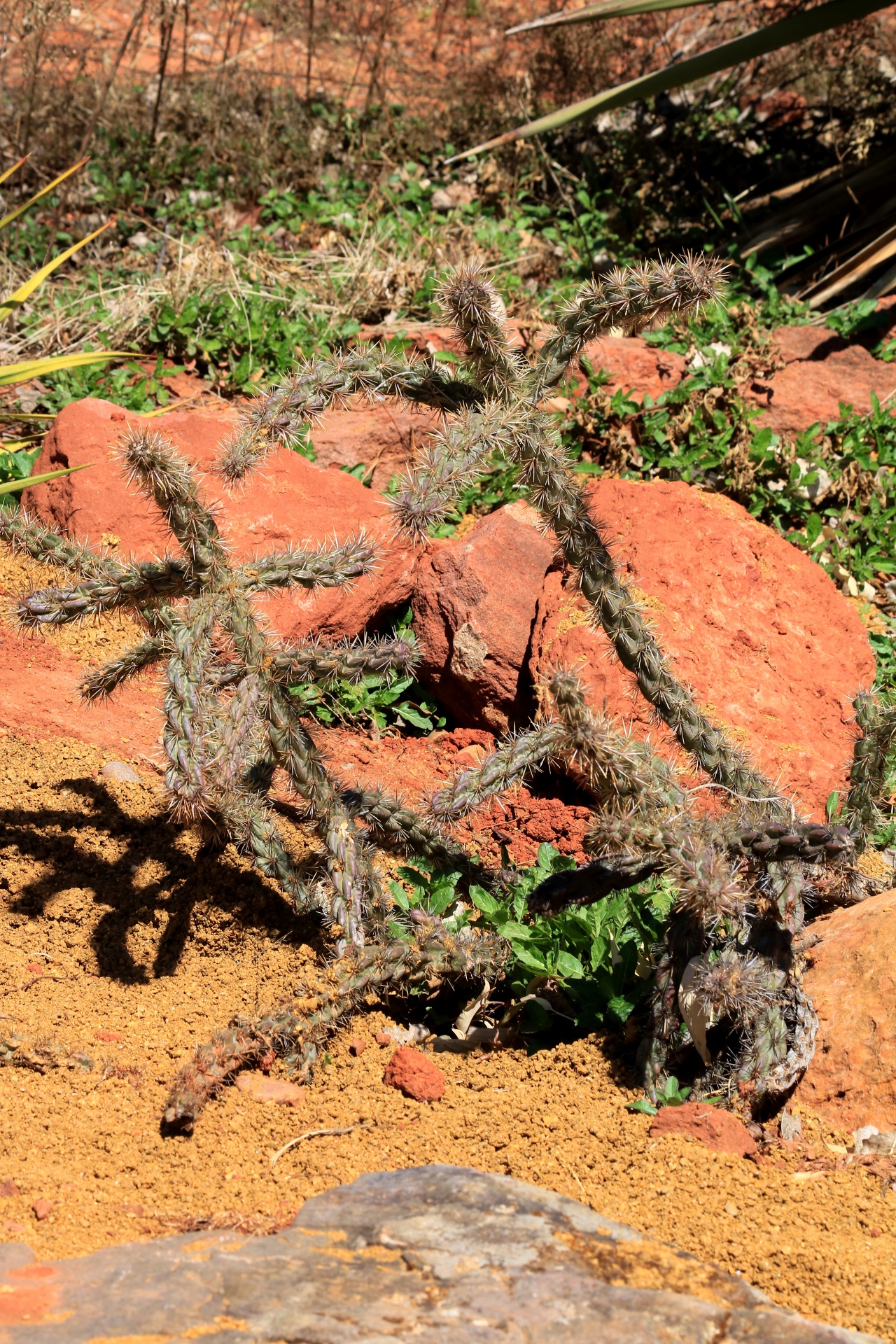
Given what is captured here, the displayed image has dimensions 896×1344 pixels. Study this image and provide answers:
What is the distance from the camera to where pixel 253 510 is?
4.14 m

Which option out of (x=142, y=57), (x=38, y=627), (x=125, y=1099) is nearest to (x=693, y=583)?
(x=38, y=627)

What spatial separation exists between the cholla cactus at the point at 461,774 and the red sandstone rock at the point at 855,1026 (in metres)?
0.10

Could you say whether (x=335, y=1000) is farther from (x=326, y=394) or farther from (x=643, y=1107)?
(x=326, y=394)

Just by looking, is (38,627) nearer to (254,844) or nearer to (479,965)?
(254,844)

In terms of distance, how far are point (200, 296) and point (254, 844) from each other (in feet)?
13.7

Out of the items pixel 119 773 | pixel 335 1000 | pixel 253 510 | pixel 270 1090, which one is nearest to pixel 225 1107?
pixel 270 1090

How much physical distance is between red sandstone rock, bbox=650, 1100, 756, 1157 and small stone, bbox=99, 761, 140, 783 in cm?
181

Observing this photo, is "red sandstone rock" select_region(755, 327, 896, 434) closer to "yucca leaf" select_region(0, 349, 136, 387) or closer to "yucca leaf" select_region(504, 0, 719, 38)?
"yucca leaf" select_region(504, 0, 719, 38)

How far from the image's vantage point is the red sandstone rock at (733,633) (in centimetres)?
343

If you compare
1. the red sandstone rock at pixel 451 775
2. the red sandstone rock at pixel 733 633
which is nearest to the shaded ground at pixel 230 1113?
the red sandstone rock at pixel 451 775

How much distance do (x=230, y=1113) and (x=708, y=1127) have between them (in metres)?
0.95

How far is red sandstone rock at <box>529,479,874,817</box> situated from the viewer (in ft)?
11.3

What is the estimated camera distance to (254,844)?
2703 mm

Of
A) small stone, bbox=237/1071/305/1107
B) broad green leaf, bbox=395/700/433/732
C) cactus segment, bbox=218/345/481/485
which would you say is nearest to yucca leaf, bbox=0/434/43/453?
broad green leaf, bbox=395/700/433/732
